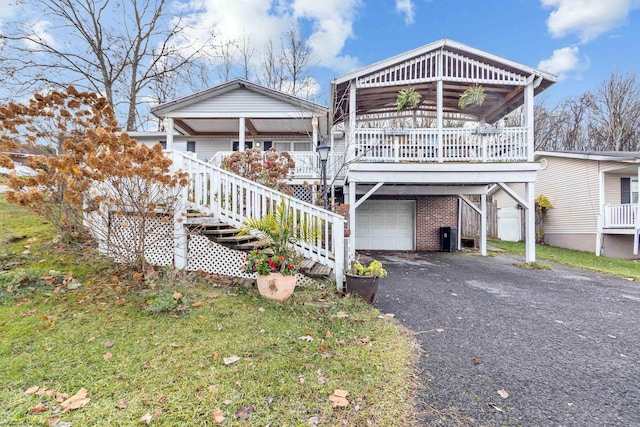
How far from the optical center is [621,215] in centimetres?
1148

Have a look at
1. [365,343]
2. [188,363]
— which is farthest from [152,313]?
[365,343]

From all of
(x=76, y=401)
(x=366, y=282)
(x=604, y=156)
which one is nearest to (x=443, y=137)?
(x=366, y=282)

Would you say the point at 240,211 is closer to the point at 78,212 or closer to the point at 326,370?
the point at 78,212

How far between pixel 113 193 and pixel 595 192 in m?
16.1

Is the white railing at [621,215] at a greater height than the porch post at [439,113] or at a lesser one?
lesser

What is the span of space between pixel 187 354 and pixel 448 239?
11.2 metres

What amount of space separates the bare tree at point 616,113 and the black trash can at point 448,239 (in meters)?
20.0

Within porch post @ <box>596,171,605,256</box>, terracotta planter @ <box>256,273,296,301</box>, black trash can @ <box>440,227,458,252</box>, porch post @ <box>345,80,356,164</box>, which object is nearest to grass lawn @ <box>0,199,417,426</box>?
terracotta planter @ <box>256,273,296,301</box>

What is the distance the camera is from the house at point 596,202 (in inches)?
451

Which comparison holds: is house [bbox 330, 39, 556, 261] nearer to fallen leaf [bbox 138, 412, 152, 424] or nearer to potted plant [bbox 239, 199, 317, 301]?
potted plant [bbox 239, 199, 317, 301]

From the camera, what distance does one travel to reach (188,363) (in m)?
2.82

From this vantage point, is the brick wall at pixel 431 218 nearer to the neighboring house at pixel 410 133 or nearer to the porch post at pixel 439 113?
the neighboring house at pixel 410 133

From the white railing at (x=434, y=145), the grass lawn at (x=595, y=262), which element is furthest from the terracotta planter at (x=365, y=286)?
the grass lawn at (x=595, y=262)

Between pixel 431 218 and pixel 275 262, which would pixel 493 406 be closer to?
pixel 275 262
